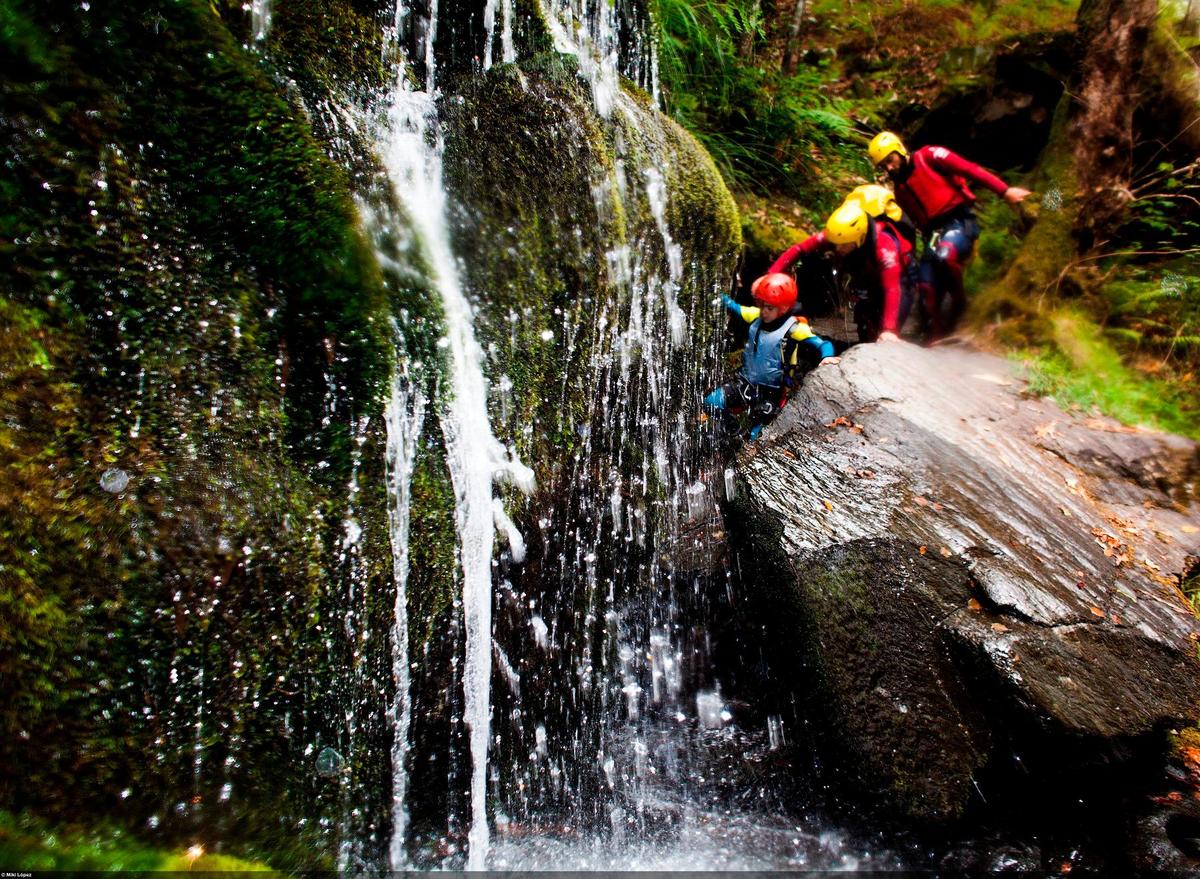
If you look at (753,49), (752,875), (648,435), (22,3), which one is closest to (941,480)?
(648,435)

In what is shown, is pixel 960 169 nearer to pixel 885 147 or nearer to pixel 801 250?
pixel 885 147

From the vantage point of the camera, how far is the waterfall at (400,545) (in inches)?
113

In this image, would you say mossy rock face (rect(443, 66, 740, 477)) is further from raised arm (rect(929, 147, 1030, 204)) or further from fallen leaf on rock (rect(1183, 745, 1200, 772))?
raised arm (rect(929, 147, 1030, 204))

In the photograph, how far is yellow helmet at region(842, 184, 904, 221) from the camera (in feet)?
18.4

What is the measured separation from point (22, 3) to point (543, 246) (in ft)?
7.91

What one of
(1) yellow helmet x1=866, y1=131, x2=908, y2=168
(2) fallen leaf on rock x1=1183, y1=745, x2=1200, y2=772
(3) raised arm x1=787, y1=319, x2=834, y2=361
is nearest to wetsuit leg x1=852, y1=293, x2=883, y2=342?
(1) yellow helmet x1=866, y1=131, x2=908, y2=168

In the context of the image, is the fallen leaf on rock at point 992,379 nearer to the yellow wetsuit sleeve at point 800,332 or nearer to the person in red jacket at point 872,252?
the person in red jacket at point 872,252

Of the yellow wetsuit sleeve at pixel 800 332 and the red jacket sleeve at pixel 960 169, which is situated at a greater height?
the red jacket sleeve at pixel 960 169

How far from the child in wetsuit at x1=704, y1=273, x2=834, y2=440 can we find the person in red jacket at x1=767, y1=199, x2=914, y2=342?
2.51 feet

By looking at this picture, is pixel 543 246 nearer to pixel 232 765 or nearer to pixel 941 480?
pixel 941 480

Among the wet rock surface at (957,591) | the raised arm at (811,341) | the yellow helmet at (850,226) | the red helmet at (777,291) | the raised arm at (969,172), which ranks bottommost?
the wet rock surface at (957,591)

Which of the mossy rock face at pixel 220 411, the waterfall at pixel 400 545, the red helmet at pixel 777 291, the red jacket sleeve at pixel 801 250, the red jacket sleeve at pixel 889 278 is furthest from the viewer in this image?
the red jacket sleeve at pixel 801 250

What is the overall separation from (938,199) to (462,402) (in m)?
5.95

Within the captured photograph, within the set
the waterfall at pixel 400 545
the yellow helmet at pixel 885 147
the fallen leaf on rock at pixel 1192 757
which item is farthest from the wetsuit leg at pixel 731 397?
the fallen leaf on rock at pixel 1192 757
